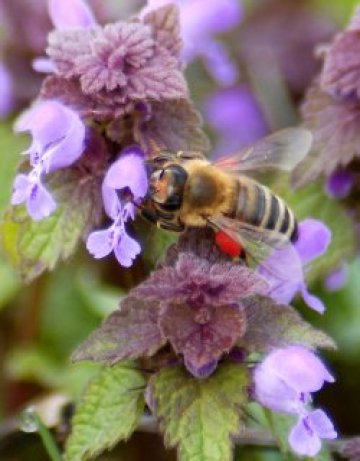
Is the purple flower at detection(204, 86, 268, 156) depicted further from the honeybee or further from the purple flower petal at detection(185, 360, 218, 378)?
the purple flower petal at detection(185, 360, 218, 378)

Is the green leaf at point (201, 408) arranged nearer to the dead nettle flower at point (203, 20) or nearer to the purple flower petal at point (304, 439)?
the purple flower petal at point (304, 439)

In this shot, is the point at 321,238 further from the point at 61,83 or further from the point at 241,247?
the point at 61,83

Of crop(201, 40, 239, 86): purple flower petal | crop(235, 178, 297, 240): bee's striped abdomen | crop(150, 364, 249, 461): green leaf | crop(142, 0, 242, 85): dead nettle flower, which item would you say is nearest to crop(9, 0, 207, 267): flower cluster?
crop(235, 178, 297, 240): bee's striped abdomen

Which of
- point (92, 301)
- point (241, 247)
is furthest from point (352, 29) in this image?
point (92, 301)

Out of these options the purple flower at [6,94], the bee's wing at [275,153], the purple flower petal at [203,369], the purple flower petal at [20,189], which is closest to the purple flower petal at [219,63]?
the purple flower at [6,94]

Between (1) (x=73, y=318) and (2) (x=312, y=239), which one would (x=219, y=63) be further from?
(2) (x=312, y=239)

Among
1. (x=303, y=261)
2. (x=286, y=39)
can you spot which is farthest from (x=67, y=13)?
(x=286, y=39)

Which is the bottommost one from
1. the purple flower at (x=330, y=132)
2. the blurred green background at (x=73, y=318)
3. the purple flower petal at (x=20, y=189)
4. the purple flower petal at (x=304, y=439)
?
the blurred green background at (x=73, y=318)
